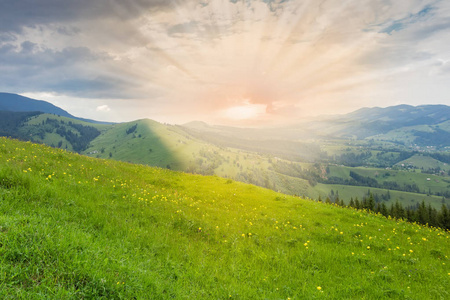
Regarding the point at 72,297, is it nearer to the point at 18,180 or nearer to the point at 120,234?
the point at 120,234

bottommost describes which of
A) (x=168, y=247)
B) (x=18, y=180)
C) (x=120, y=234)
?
(x=168, y=247)

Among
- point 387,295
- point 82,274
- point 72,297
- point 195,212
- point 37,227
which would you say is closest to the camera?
point 72,297

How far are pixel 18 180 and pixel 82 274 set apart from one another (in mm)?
7246

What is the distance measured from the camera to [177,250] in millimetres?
7852

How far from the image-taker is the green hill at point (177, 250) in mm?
4660

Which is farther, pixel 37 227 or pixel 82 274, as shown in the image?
pixel 37 227

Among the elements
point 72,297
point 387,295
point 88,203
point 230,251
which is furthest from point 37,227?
point 387,295

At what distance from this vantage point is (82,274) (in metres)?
4.59

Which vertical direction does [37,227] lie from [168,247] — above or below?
above

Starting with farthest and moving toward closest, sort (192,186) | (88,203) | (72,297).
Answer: (192,186)
(88,203)
(72,297)

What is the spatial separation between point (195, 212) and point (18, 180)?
8143 mm

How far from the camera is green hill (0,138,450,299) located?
15.3ft

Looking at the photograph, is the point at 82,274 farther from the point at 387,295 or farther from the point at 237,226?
the point at 387,295

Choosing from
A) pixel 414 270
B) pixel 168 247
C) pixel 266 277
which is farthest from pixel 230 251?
pixel 414 270
